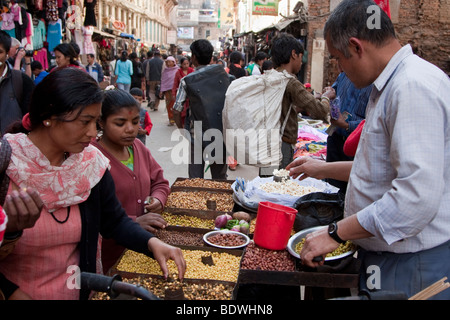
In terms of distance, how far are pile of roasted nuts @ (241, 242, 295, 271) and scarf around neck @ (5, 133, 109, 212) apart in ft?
2.91

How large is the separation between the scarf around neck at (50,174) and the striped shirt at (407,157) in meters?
1.23

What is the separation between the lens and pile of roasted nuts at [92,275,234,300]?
1.88m

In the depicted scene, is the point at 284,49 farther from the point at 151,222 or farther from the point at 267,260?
the point at 267,260

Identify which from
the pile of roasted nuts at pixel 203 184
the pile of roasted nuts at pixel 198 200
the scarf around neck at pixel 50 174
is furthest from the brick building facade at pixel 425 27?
the scarf around neck at pixel 50 174

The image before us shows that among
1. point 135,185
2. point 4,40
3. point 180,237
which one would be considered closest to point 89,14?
point 4,40

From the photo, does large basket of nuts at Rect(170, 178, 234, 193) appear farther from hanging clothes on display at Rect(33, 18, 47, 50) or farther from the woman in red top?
hanging clothes on display at Rect(33, 18, 47, 50)

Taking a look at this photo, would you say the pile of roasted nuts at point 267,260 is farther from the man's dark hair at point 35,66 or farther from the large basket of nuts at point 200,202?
the man's dark hair at point 35,66

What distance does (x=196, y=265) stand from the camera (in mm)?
2139

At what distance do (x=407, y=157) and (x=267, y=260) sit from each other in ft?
3.27

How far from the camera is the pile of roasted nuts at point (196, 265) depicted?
2041mm

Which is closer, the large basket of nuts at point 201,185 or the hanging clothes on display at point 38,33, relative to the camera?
the large basket of nuts at point 201,185
